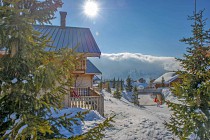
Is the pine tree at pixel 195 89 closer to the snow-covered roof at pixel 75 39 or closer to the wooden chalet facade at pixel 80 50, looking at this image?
the wooden chalet facade at pixel 80 50

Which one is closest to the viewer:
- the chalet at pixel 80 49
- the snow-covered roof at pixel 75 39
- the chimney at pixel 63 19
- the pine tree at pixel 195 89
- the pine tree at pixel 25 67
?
the pine tree at pixel 25 67

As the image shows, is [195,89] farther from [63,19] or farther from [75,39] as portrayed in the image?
[63,19]

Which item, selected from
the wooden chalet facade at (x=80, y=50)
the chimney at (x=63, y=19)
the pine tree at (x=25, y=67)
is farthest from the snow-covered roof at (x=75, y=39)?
the pine tree at (x=25, y=67)

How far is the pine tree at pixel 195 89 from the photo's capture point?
5910mm

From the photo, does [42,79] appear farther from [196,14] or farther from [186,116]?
[196,14]

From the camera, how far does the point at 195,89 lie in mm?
6168

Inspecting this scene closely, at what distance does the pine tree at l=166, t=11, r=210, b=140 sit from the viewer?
5910 millimetres

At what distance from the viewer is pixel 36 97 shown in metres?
2.90

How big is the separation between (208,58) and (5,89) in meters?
5.91

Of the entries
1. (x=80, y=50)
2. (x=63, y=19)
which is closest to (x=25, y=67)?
(x=80, y=50)

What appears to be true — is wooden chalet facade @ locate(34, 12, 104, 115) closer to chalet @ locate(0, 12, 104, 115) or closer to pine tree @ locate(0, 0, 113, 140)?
chalet @ locate(0, 12, 104, 115)

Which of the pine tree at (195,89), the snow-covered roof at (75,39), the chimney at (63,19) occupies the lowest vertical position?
the pine tree at (195,89)

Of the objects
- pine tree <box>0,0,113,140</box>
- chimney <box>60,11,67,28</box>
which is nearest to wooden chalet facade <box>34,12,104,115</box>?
chimney <box>60,11,67,28</box>

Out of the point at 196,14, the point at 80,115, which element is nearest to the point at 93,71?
the point at 196,14
